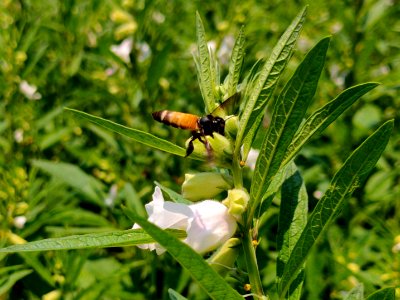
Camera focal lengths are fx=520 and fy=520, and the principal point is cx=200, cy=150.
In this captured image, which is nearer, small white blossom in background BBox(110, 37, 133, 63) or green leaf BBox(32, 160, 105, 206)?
green leaf BBox(32, 160, 105, 206)

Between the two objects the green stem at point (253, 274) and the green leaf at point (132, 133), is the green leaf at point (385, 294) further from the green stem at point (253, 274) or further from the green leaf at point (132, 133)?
the green leaf at point (132, 133)

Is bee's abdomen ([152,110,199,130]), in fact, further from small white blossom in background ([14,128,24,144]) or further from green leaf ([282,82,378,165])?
small white blossom in background ([14,128,24,144])

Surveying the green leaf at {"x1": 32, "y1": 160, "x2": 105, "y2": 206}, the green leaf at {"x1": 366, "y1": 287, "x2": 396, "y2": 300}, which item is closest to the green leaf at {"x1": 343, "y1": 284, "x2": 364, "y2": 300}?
the green leaf at {"x1": 366, "y1": 287, "x2": 396, "y2": 300}

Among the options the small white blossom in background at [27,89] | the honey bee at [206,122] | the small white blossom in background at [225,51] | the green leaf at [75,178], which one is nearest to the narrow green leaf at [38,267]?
the green leaf at [75,178]

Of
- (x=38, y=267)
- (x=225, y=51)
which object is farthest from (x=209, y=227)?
(x=225, y=51)

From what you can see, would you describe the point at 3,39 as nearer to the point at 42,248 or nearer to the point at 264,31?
the point at 264,31

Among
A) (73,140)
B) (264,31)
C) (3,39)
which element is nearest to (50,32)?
(3,39)
